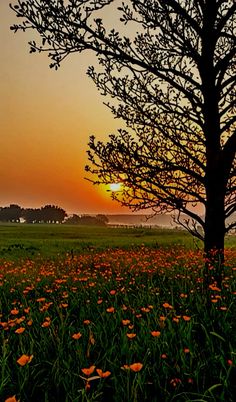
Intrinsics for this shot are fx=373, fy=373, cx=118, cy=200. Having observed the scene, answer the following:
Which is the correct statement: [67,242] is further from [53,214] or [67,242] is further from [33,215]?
[33,215]

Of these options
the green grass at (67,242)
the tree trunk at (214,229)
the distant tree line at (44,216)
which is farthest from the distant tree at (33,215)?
the tree trunk at (214,229)

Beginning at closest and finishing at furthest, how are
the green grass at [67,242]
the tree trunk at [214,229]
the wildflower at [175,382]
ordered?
1. the wildflower at [175,382]
2. the tree trunk at [214,229]
3. the green grass at [67,242]

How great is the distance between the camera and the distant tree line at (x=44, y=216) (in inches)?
4801

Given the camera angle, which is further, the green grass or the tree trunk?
the green grass

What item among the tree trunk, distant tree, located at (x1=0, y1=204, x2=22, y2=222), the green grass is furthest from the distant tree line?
the tree trunk

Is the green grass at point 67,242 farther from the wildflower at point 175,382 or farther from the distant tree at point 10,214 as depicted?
the distant tree at point 10,214

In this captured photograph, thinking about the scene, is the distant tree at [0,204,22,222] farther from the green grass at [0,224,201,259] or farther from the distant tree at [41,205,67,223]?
the green grass at [0,224,201,259]

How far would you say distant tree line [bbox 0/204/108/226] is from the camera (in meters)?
122

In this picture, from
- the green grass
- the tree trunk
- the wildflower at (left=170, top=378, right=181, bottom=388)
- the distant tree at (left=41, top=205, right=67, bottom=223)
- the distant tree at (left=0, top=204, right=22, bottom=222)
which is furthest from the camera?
the distant tree at (left=0, top=204, right=22, bottom=222)

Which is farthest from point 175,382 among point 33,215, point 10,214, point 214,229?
point 10,214

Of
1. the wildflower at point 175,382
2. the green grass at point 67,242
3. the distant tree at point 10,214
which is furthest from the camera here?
the distant tree at point 10,214

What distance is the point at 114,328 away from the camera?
387 cm

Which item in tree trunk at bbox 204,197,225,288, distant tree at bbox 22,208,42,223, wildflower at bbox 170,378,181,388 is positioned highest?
distant tree at bbox 22,208,42,223

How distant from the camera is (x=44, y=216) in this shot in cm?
12488
